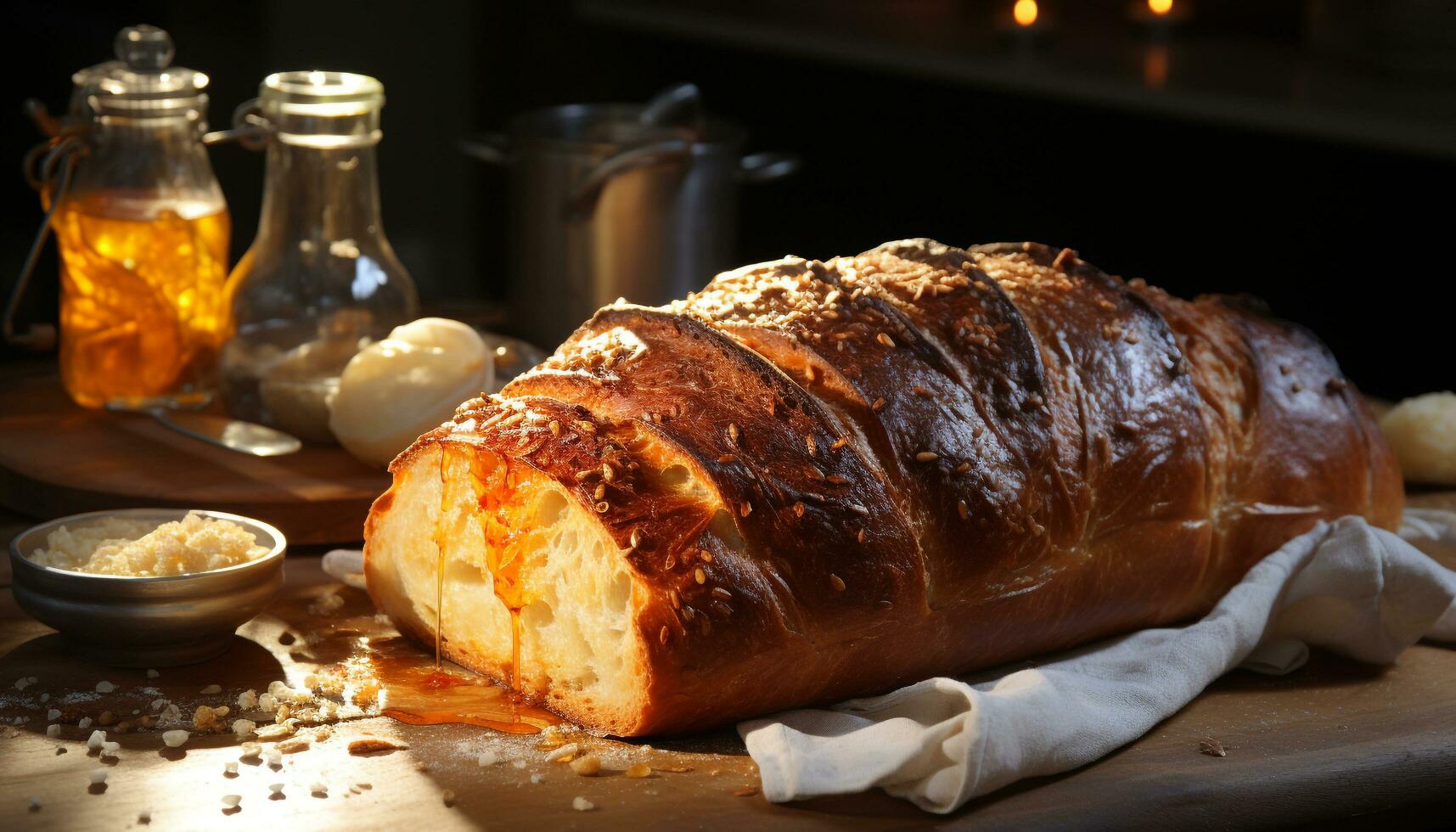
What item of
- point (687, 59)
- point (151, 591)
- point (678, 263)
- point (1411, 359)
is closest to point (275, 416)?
point (151, 591)

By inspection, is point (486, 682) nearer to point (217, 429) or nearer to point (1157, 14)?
point (217, 429)

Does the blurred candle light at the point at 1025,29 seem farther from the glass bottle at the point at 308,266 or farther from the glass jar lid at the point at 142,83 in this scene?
the glass jar lid at the point at 142,83

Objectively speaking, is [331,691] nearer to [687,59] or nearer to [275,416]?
[275,416]

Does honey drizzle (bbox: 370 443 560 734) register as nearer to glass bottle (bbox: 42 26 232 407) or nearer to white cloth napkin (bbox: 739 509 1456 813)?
white cloth napkin (bbox: 739 509 1456 813)

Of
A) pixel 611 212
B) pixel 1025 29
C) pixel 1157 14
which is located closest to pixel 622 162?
pixel 611 212

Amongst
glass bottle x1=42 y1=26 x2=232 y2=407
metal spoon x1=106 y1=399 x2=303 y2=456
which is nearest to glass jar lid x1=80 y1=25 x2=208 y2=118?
glass bottle x1=42 y1=26 x2=232 y2=407

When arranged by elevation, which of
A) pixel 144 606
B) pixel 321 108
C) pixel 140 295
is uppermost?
pixel 321 108
